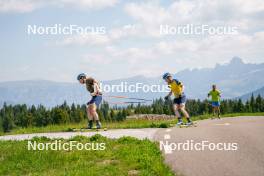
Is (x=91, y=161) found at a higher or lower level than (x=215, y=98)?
lower

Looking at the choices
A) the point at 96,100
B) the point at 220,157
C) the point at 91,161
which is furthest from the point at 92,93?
the point at 220,157

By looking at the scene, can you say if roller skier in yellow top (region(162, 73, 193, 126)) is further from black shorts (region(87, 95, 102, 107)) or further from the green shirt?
the green shirt

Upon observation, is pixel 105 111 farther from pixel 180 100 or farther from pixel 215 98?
pixel 180 100

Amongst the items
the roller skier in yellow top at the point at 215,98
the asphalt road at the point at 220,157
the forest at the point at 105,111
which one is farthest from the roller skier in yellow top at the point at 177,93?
the forest at the point at 105,111

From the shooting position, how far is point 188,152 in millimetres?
9688

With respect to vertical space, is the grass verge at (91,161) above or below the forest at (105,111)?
below

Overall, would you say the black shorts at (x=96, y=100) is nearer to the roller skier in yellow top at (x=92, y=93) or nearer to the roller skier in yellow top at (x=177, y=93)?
the roller skier in yellow top at (x=92, y=93)

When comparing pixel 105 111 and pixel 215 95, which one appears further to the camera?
pixel 105 111

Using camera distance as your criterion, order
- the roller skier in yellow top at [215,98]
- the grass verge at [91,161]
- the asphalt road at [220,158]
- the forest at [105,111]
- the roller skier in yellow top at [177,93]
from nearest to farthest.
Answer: the asphalt road at [220,158] < the grass verge at [91,161] < the roller skier in yellow top at [177,93] < the roller skier in yellow top at [215,98] < the forest at [105,111]

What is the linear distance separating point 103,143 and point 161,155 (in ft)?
7.87

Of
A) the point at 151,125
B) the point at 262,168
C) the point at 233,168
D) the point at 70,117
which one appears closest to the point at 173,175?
the point at 233,168

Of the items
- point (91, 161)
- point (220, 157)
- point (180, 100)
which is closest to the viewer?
point (220, 157)

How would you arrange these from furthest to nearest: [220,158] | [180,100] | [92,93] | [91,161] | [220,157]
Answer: [180,100] → [92,93] → [91,161] → [220,157] → [220,158]

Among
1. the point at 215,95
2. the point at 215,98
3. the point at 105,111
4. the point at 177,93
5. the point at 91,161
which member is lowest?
the point at 91,161
